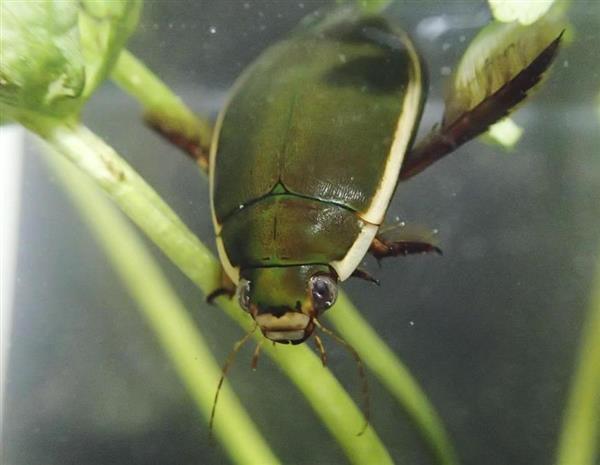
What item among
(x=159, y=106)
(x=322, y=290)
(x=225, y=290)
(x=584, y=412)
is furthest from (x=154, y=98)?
(x=584, y=412)

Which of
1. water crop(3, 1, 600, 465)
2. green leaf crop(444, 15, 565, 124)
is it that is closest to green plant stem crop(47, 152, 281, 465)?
water crop(3, 1, 600, 465)

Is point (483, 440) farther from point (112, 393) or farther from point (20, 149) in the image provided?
point (20, 149)

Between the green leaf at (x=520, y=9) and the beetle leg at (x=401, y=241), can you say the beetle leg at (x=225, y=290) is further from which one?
the green leaf at (x=520, y=9)

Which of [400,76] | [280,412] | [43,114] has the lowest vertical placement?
[280,412]

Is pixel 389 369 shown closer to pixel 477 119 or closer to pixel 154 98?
pixel 477 119

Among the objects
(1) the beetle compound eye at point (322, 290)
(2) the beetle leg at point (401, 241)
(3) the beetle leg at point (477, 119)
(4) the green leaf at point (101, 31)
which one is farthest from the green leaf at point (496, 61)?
(4) the green leaf at point (101, 31)

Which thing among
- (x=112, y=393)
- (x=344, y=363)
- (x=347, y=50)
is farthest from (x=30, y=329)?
(x=347, y=50)

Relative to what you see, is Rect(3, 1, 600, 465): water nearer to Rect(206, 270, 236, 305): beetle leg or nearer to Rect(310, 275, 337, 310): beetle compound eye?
Rect(206, 270, 236, 305): beetle leg
